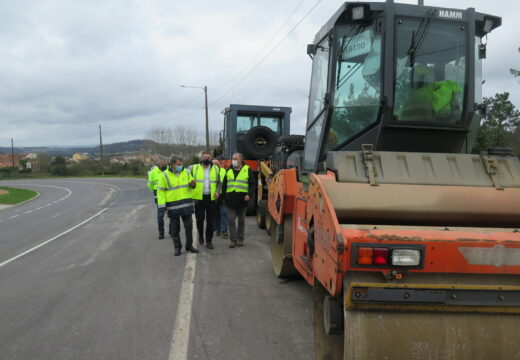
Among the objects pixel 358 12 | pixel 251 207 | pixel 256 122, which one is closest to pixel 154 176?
pixel 251 207

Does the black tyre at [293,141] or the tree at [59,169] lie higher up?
the black tyre at [293,141]

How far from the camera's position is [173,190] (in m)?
7.22

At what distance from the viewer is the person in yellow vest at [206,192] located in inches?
301

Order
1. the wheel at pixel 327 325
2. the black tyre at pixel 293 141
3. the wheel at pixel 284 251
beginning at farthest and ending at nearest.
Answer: the black tyre at pixel 293 141 → the wheel at pixel 284 251 → the wheel at pixel 327 325

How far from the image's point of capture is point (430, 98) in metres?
3.86

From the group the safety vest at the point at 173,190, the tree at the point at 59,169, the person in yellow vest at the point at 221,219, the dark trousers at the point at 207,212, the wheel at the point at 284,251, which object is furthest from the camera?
the tree at the point at 59,169

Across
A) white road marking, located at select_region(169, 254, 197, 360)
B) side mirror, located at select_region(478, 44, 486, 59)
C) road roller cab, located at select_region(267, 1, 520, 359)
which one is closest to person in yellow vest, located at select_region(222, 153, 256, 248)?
white road marking, located at select_region(169, 254, 197, 360)

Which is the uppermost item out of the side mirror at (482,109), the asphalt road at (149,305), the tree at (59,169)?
the side mirror at (482,109)

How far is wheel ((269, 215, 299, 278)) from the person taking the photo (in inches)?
202

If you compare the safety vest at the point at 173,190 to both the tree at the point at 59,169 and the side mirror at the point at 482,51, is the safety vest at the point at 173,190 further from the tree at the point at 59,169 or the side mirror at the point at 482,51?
the tree at the point at 59,169

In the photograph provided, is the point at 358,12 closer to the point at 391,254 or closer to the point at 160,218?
the point at 391,254

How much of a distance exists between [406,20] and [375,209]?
194 centimetres


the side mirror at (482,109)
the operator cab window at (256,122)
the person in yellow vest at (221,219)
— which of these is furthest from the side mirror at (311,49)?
the operator cab window at (256,122)

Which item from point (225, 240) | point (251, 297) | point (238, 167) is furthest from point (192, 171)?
point (251, 297)
